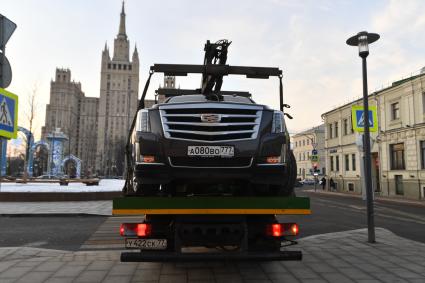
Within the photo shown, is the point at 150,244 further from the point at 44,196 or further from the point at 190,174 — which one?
the point at 44,196

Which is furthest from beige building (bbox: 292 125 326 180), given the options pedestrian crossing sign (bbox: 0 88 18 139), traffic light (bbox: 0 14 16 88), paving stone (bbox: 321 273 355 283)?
traffic light (bbox: 0 14 16 88)

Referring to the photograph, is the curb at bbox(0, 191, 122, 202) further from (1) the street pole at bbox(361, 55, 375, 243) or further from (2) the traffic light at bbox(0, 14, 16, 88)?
(1) the street pole at bbox(361, 55, 375, 243)

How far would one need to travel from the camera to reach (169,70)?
242 inches

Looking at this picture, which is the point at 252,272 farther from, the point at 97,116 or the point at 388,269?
the point at 97,116

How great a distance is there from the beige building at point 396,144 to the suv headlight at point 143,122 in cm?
2264

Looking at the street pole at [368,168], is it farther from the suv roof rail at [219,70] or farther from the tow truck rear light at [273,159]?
the tow truck rear light at [273,159]

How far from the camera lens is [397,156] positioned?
107 feet

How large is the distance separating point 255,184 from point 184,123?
1.16 m

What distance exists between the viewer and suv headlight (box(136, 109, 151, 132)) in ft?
15.3

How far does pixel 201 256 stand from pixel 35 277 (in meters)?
2.63

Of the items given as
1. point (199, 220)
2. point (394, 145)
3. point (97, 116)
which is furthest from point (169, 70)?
point (97, 116)

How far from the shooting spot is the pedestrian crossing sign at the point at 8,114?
232 inches

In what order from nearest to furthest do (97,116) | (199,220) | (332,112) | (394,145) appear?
(199,220)
(394,145)
(332,112)
(97,116)

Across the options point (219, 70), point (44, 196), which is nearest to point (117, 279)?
point (219, 70)
